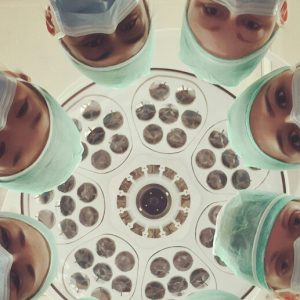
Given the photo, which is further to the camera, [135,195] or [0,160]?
[135,195]

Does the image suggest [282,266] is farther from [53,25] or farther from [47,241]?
[53,25]

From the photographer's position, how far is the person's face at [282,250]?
1234 mm

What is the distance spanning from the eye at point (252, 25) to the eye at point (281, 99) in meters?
0.14

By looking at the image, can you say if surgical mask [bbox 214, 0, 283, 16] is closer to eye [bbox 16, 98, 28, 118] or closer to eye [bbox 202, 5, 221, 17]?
eye [bbox 202, 5, 221, 17]

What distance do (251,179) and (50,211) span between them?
1.96 feet

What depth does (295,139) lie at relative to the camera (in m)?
1.24

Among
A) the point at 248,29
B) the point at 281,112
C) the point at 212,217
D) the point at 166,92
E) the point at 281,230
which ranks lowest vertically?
the point at 212,217

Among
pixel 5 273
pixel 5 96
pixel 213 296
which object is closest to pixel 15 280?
pixel 5 273

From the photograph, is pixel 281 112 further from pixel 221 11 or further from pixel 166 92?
pixel 166 92

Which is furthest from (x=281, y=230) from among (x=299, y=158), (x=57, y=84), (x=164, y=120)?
(x=57, y=84)

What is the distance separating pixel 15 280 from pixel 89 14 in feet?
1.85

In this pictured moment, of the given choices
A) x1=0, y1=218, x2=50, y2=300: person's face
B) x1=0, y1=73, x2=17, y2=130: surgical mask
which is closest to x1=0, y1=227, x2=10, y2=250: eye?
x1=0, y1=218, x2=50, y2=300: person's face

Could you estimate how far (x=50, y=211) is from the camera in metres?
1.77

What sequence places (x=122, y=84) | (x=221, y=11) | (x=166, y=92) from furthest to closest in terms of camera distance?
(x=166, y=92)
(x=122, y=84)
(x=221, y=11)
